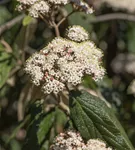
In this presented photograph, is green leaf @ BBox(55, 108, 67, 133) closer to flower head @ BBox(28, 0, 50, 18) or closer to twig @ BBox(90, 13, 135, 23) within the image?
flower head @ BBox(28, 0, 50, 18)

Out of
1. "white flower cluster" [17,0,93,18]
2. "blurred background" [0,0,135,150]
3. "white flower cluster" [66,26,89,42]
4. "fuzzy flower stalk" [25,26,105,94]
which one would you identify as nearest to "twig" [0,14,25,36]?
"blurred background" [0,0,135,150]

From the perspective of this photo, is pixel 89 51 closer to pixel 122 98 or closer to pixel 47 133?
pixel 47 133

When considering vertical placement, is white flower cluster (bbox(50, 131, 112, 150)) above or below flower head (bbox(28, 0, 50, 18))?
below

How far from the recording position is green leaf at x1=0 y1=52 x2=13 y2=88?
→ 9.86 feet

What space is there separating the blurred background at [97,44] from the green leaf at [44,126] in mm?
86

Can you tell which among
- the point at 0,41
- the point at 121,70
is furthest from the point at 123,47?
the point at 0,41

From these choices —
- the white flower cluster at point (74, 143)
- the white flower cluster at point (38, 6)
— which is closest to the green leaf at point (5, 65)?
the white flower cluster at point (38, 6)

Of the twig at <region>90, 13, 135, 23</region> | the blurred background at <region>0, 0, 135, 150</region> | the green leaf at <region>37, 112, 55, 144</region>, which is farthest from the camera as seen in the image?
the twig at <region>90, 13, 135, 23</region>

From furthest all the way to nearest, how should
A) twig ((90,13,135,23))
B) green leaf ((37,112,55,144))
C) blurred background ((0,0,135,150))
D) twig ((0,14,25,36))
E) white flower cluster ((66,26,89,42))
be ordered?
twig ((90,13,135,23)) → twig ((0,14,25,36)) → blurred background ((0,0,135,150)) → green leaf ((37,112,55,144)) → white flower cluster ((66,26,89,42))

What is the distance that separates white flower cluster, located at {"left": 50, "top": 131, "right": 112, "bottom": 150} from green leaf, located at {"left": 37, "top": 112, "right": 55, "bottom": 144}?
0.36 metres

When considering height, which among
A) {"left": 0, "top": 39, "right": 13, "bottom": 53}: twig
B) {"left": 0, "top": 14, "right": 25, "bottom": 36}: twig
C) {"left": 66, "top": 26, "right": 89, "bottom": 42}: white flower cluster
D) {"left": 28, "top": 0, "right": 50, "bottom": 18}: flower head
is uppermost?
{"left": 0, "top": 14, "right": 25, "bottom": 36}: twig

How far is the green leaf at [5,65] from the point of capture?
3.01m

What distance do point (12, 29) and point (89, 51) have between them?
1.34 metres

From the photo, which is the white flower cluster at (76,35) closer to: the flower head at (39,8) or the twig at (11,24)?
the flower head at (39,8)
